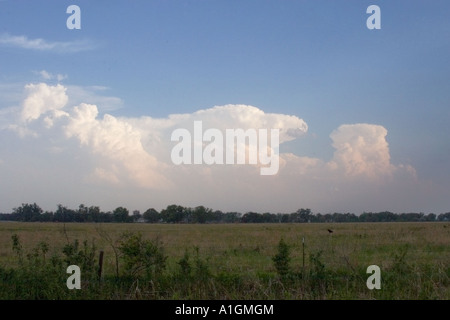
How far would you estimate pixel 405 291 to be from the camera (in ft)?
31.9

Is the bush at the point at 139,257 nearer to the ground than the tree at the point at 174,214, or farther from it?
farther from it

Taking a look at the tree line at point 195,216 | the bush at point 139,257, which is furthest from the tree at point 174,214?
the bush at point 139,257

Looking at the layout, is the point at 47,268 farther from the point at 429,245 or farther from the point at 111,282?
the point at 429,245

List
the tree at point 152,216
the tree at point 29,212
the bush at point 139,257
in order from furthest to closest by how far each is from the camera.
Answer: the tree at point 152,216
the tree at point 29,212
the bush at point 139,257

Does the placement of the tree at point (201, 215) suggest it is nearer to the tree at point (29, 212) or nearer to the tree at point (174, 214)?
the tree at point (174, 214)

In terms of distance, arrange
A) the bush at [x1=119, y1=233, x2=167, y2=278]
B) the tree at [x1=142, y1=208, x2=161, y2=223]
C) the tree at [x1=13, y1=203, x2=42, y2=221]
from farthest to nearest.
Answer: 1. the tree at [x1=142, y1=208, x2=161, y2=223]
2. the tree at [x1=13, y1=203, x2=42, y2=221]
3. the bush at [x1=119, y1=233, x2=167, y2=278]

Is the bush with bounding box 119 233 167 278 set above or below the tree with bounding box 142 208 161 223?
above

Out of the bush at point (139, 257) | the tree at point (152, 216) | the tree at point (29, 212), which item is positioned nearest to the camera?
the bush at point (139, 257)

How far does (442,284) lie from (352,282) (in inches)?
83.6

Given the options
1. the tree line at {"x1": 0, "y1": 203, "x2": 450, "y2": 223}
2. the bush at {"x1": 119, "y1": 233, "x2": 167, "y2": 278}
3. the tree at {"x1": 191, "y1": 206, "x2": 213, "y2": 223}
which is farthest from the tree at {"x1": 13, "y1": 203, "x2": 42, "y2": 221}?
the bush at {"x1": 119, "y1": 233, "x2": 167, "y2": 278}

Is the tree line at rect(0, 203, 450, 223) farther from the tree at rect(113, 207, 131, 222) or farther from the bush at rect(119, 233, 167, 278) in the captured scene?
the bush at rect(119, 233, 167, 278)

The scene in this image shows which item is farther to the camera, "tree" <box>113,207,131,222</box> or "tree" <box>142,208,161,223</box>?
"tree" <box>142,208,161,223</box>

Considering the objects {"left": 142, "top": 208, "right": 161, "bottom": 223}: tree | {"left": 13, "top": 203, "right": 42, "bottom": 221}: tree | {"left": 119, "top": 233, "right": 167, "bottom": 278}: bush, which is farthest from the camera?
{"left": 142, "top": 208, "right": 161, "bottom": 223}: tree
